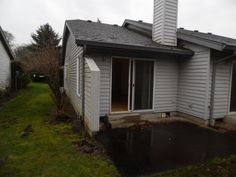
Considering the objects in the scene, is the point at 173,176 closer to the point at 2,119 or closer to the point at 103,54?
the point at 103,54

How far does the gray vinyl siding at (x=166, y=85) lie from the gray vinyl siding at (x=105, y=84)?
1.78 metres

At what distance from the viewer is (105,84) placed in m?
5.67

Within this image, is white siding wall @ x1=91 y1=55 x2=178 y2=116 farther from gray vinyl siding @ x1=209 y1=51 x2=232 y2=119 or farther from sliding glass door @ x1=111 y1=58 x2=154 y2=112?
gray vinyl siding @ x1=209 y1=51 x2=232 y2=119

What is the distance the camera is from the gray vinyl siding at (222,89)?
5.92m

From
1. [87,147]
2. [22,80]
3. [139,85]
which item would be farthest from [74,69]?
[22,80]

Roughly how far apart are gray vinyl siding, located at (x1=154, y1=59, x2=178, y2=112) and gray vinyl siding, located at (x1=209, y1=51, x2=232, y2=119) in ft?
4.57

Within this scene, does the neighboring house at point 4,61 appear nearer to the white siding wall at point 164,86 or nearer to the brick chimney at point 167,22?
the white siding wall at point 164,86

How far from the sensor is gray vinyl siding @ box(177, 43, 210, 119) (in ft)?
18.6

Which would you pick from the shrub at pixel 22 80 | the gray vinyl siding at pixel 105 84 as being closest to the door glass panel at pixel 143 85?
the gray vinyl siding at pixel 105 84

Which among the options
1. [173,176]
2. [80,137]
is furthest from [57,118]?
[173,176]

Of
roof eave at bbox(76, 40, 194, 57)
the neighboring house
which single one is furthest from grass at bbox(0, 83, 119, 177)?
the neighboring house

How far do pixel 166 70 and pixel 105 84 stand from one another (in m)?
2.40

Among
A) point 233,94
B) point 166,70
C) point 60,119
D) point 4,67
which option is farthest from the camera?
point 4,67

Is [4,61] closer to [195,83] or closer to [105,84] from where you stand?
[105,84]
